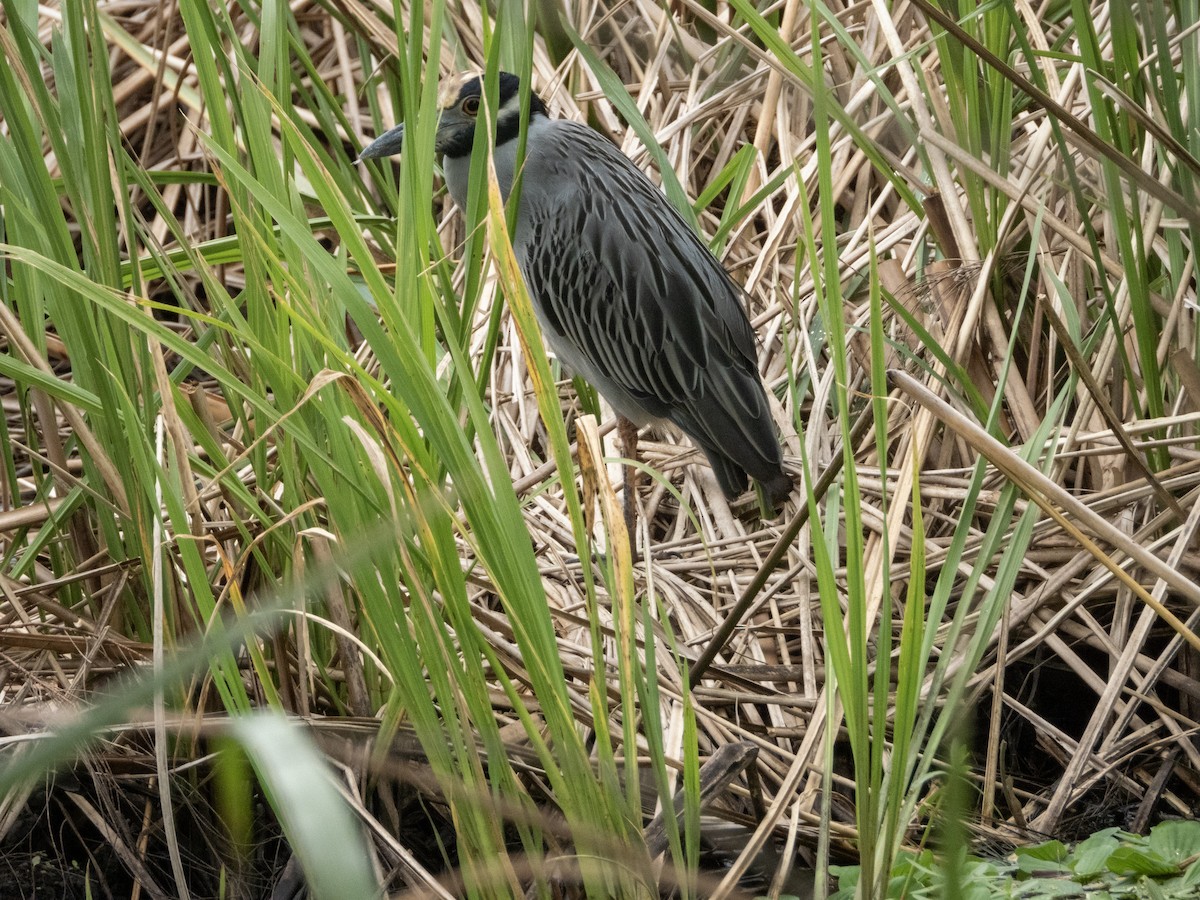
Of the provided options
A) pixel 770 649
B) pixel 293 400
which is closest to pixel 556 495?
pixel 770 649

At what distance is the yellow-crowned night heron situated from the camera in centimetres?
275

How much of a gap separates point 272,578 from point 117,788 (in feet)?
1.19

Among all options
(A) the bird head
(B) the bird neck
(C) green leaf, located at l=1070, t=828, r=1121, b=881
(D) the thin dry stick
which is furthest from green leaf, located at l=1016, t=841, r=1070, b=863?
(B) the bird neck

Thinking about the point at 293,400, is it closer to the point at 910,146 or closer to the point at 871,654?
the point at 871,654

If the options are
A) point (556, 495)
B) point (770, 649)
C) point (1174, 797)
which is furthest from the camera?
point (556, 495)

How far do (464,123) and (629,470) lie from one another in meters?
0.93

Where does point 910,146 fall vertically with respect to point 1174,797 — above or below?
above

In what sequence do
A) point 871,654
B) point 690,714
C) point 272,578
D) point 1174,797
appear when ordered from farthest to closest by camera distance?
point 871,654 → point 1174,797 → point 272,578 → point 690,714

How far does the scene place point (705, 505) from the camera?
9.26 ft

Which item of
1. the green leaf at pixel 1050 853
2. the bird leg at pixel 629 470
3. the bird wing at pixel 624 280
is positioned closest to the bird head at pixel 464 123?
the bird wing at pixel 624 280

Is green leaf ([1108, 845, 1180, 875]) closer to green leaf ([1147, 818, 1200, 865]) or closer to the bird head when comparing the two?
green leaf ([1147, 818, 1200, 865])

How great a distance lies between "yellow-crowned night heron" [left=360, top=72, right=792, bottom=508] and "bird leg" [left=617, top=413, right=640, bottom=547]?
0.05 metres

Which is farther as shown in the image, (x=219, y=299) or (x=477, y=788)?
(x=219, y=299)

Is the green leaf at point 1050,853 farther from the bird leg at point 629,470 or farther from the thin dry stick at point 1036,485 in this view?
the bird leg at point 629,470
